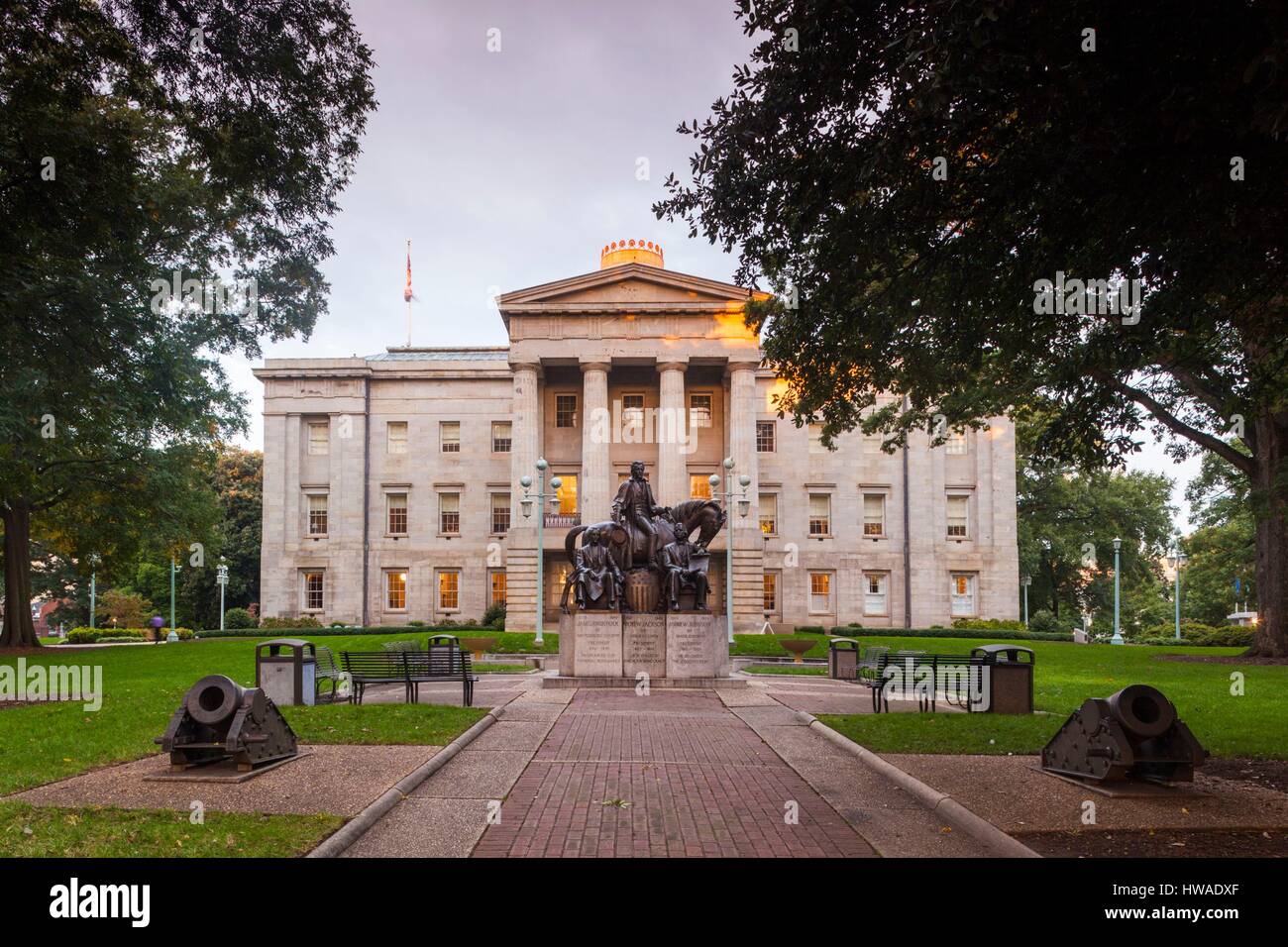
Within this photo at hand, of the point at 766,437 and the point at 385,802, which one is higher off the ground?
the point at 766,437

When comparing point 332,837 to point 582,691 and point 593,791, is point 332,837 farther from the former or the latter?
point 582,691

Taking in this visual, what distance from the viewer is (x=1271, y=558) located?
2873 cm

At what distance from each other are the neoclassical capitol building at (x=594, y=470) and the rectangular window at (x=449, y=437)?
0.08 metres

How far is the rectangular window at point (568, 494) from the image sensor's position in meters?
56.5

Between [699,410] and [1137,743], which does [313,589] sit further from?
[1137,743]

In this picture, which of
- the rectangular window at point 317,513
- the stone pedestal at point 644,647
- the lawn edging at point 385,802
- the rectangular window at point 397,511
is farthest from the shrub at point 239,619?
the lawn edging at point 385,802

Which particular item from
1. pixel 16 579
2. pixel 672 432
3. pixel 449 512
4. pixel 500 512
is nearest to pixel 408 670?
pixel 16 579

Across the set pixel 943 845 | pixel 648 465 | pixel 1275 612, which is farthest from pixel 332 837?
pixel 648 465

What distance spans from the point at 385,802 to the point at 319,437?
56.8 meters

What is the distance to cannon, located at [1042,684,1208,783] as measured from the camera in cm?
901

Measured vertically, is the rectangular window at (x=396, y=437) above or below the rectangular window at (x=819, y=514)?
above

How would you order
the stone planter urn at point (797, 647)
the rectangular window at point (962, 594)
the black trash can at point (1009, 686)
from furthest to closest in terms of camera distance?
the rectangular window at point (962, 594), the stone planter urn at point (797, 647), the black trash can at point (1009, 686)

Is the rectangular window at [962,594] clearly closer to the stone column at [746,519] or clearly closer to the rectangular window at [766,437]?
the stone column at [746,519]
